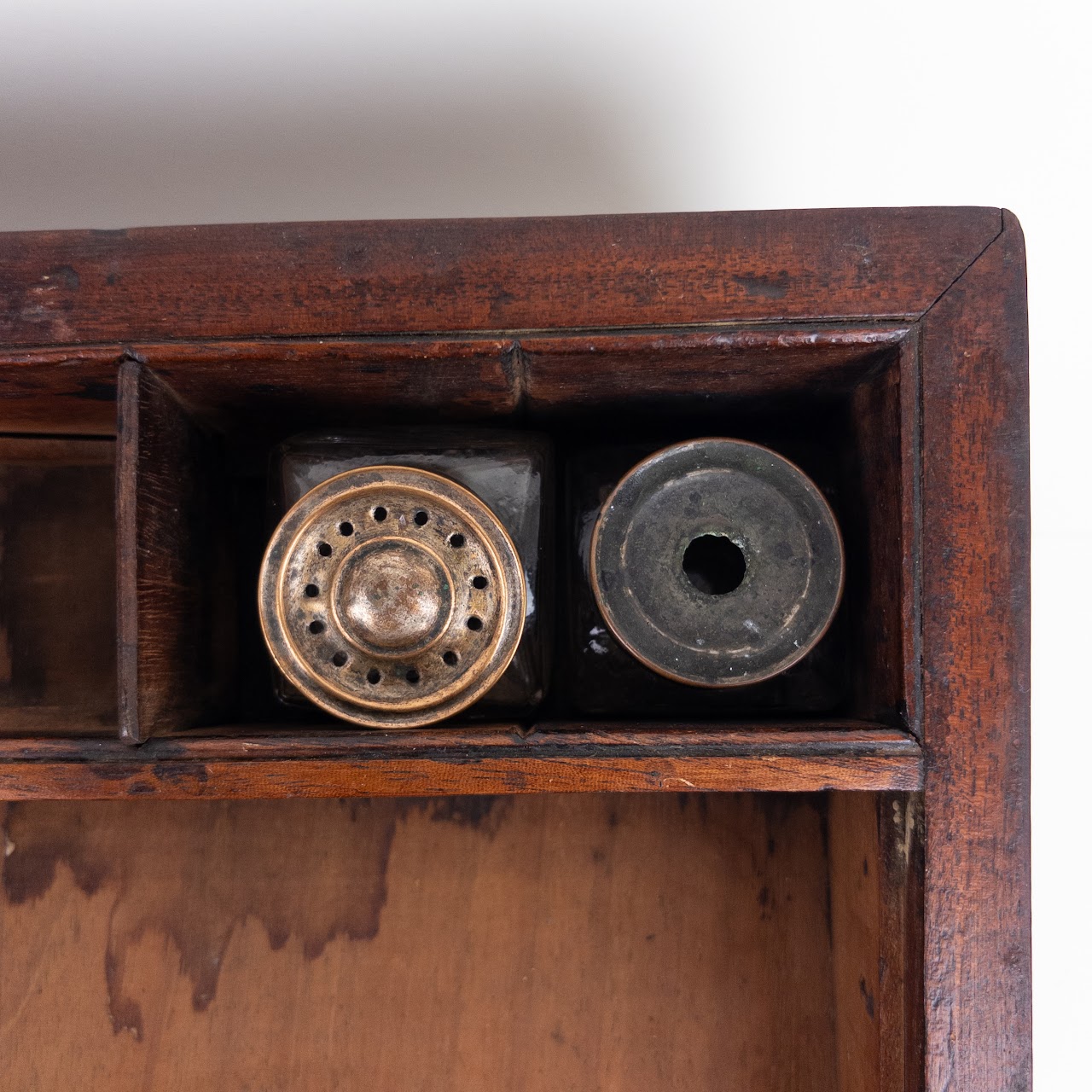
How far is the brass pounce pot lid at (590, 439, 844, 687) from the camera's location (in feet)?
3.12

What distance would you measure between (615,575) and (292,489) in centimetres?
36

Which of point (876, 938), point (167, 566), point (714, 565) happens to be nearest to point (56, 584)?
point (167, 566)

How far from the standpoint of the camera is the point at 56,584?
3.77 feet

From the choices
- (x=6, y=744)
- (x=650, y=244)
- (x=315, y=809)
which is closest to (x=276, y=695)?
(x=315, y=809)

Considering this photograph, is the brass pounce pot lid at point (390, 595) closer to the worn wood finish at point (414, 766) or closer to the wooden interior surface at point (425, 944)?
the worn wood finish at point (414, 766)

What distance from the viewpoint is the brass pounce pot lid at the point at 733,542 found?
0.95 m

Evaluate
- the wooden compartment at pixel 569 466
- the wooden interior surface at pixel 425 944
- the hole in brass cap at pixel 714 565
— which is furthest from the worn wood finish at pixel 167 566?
→ the hole in brass cap at pixel 714 565

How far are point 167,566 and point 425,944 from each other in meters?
0.54

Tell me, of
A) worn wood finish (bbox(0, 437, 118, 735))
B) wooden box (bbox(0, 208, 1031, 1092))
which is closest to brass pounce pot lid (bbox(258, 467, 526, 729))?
wooden box (bbox(0, 208, 1031, 1092))

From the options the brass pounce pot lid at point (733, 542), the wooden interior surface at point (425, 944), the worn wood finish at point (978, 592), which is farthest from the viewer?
the wooden interior surface at point (425, 944)

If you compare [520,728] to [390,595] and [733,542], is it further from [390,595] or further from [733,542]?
[733,542]

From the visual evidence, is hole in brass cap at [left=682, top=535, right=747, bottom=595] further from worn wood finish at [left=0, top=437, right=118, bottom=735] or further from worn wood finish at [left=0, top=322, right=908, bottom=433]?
worn wood finish at [left=0, top=437, right=118, bottom=735]

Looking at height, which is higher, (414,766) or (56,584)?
(56,584)

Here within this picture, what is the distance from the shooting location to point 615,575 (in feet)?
3.16
